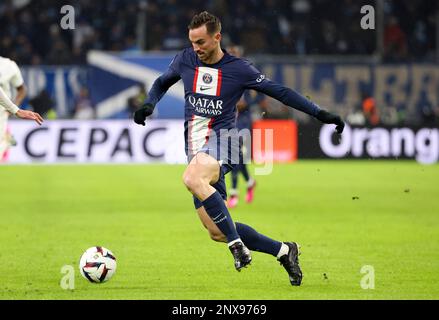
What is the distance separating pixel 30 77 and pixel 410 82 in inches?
393

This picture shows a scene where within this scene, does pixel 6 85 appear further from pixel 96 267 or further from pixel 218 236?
pixel 218 236

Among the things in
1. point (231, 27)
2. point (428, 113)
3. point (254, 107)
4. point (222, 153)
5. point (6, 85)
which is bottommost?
point (222, 153)

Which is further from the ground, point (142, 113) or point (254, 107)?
point (254, 107)

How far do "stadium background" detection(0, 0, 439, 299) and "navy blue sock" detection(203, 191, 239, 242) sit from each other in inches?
234

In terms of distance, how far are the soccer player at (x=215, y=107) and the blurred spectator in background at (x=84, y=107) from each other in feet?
56.9

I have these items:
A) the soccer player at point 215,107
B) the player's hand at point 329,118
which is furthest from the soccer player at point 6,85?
the player's hand at point 329,118

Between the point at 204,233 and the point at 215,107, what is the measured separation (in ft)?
13.9

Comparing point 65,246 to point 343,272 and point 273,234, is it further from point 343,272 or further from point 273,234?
point 343,272

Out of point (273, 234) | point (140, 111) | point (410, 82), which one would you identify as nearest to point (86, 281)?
point (140, 111)

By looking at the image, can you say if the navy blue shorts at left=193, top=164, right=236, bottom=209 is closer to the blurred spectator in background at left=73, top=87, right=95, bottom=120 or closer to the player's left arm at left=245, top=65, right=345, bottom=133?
the player's left arm at left=245, top=65, right=345, bottom=133

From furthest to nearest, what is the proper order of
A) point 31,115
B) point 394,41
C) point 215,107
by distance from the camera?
1. point 394,41
2. point 31,115
3. point 215,107

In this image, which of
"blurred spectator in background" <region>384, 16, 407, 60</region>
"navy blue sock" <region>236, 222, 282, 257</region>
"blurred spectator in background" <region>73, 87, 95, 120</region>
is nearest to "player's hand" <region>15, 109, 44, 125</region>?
"navy blue sock" <region>236, 222, 282, 257</region>

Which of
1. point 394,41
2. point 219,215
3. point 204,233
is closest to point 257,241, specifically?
point 219,215

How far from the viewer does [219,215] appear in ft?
26.6
